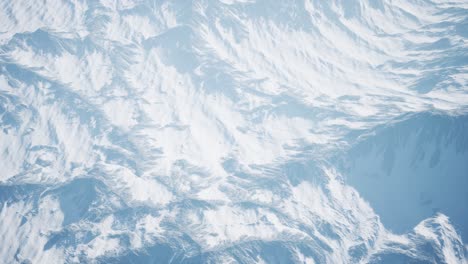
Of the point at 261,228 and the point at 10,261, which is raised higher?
the point at 261,228

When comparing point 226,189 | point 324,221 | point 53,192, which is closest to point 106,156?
point 53,192

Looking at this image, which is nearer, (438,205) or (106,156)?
(438,205)

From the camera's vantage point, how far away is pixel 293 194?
589 ft

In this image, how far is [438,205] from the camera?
158375 millimetres

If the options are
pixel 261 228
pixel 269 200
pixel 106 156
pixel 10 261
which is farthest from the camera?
pixel 106 156

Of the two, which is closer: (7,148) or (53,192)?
(53,192)

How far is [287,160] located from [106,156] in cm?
7255

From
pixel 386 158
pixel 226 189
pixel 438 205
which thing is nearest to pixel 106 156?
pixel 226 189

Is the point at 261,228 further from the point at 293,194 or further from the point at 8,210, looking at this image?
the point at 8,210

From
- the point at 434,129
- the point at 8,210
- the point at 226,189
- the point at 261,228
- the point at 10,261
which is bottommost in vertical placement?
the point at 10,261

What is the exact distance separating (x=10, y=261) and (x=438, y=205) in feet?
458

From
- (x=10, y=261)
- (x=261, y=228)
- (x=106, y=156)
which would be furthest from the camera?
(x=106, y=156)

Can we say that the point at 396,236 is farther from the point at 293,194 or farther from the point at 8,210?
the point at 8,210

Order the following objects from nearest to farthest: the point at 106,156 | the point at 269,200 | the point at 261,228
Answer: the point at 261,228, the point at 269,200, the point at 106,156
